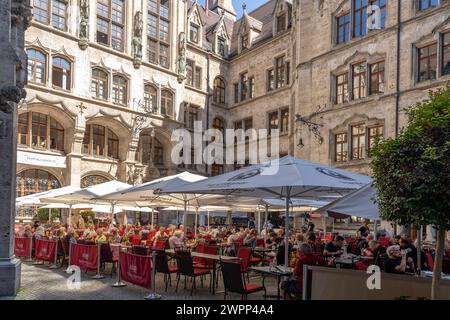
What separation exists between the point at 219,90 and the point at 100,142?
43.1 feet

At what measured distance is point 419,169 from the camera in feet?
17.1

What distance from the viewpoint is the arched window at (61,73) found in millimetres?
27125

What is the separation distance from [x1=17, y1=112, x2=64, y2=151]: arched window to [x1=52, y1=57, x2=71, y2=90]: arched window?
7.10ft

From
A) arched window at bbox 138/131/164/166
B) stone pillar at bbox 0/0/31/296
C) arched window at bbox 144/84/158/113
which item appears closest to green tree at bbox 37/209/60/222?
arched window at bbox 138/131/164/166

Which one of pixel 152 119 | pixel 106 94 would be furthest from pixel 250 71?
pixel 106 94

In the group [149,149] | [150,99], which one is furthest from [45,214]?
[150,99]

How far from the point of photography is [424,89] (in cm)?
2162

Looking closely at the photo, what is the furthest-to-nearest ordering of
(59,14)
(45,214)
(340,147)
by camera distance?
(59,14), (45,214), (340,147)

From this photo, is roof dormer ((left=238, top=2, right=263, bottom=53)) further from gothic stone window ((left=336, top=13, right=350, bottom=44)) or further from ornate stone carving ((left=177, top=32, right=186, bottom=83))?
gothic stone window ((left=336, top=13, right=350, bottom=44))

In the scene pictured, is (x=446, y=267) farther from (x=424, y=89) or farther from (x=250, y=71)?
(x=250, y=71)

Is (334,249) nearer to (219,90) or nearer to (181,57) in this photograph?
(181,57)

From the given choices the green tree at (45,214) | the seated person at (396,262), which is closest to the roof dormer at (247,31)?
the green tree at (45,214)

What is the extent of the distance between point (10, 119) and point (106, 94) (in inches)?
847

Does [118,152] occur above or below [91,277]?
above
